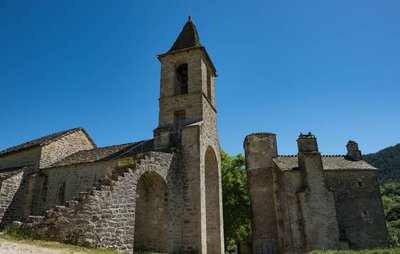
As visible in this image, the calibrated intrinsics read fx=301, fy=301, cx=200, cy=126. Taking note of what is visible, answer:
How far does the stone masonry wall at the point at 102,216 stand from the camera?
952 cm

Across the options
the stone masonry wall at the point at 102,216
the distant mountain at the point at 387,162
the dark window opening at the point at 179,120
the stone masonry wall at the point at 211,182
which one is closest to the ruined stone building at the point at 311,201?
the stone masonry wall at the point at 211,182

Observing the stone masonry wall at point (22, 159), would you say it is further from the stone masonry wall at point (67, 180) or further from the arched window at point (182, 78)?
the arched window at point (182, 78)

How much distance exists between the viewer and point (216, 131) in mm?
19188

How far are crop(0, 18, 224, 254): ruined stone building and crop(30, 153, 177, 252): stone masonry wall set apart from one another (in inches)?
1.2

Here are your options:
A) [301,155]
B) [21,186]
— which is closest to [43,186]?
[21,186]

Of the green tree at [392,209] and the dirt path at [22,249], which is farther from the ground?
the green tree at [392,209]

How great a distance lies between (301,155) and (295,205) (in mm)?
3539

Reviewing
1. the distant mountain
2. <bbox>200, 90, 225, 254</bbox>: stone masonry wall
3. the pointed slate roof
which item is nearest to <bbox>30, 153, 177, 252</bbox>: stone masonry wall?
<bbox>200, 90, 225, 254</bbox>: stone masonry wall

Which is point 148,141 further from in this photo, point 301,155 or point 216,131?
point 301,155

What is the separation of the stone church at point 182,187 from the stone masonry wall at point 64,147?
72mm

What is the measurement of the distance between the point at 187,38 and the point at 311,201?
13653 millimetres

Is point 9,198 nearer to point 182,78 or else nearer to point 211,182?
point 211,182

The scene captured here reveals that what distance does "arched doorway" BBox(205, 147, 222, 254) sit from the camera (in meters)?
16.5

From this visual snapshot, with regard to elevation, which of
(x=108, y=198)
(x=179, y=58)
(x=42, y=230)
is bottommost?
(x=42, y=230)
